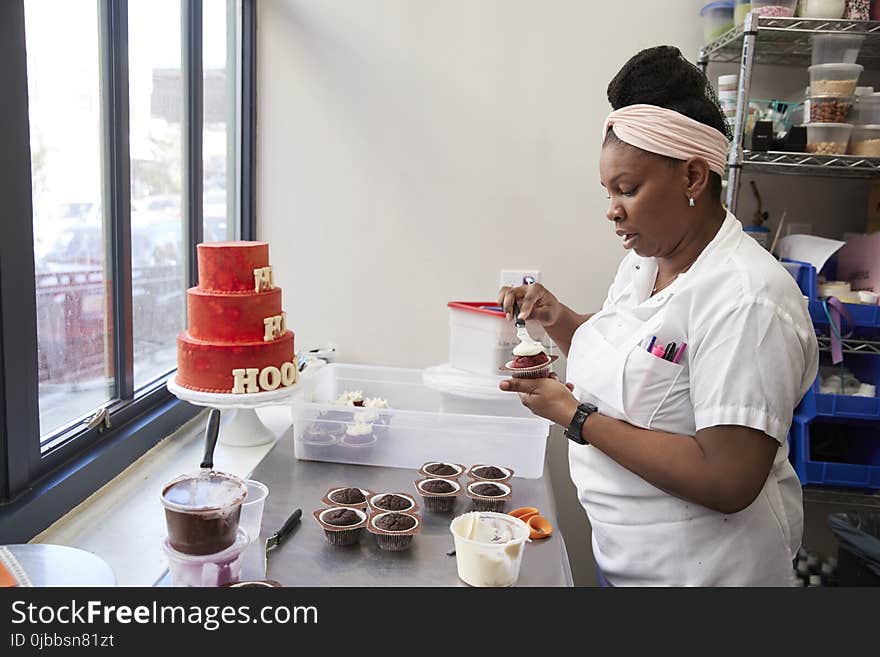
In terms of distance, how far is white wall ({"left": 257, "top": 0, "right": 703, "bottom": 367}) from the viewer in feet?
8.15

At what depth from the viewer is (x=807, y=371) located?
1.33 m

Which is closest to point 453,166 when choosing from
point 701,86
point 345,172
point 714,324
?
point 345,172

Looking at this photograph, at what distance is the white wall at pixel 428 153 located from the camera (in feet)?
8.15

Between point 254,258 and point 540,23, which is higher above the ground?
point 540,23

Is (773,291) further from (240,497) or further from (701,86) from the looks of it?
(240,497)

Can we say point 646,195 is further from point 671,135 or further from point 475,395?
point 475,395

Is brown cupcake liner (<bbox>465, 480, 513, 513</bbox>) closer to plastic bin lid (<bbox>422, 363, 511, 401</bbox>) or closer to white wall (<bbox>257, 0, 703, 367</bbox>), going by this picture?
plastic bin lid (<bbox>422, 363, 511, 401</bbox>)

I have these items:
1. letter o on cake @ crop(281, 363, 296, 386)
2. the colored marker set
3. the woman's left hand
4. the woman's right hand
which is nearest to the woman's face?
the colored marker set

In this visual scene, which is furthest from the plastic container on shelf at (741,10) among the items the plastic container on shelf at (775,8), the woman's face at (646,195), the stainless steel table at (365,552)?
the stainless steel table at (365,552)

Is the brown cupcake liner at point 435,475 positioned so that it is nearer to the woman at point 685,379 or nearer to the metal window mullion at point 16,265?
the woman at point 685,379

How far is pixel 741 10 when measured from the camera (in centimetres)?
221

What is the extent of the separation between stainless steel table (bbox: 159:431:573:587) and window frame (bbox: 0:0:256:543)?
0.34m

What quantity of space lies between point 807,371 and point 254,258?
1185mm
